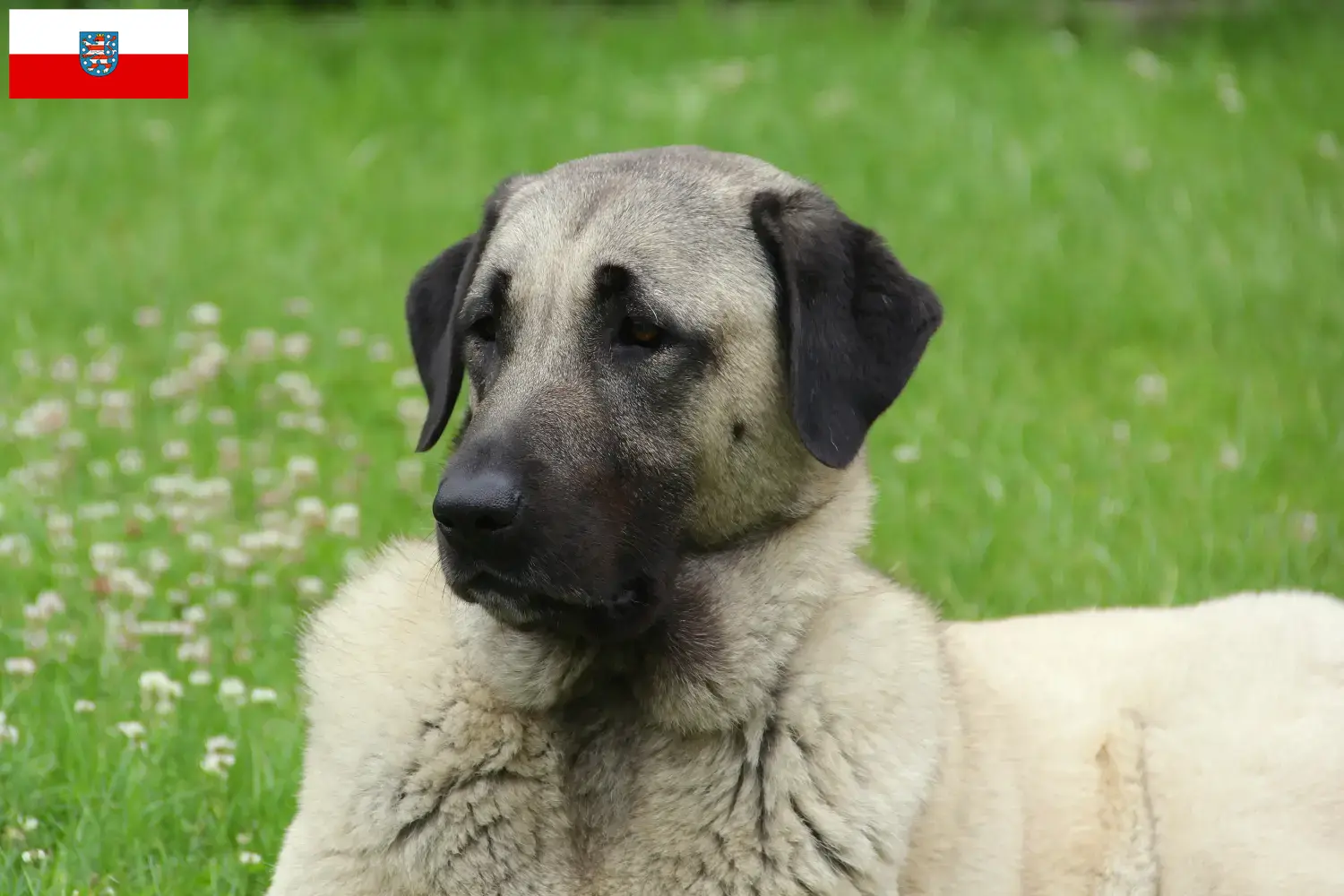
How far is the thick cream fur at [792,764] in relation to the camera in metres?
3.60

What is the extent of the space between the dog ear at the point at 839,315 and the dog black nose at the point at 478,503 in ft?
2.33

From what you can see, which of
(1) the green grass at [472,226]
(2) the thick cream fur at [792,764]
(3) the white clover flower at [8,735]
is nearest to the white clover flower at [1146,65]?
(1) the green grass at [472,226]

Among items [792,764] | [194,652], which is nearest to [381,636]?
[792,764]

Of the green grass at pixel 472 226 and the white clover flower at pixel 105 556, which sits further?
the white clover flower at pixel 105 556

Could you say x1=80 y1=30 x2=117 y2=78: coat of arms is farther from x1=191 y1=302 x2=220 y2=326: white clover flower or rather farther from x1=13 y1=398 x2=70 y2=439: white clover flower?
x1=13 y1=398 x2=70 y2=439: white clover flower

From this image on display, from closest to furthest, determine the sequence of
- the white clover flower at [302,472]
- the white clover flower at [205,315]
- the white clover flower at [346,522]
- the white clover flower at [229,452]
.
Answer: the white clover flower at [346,522] < the white clover flower at [302,472] < the white clover flower at [229,452] < the white clover flower at [205,315]

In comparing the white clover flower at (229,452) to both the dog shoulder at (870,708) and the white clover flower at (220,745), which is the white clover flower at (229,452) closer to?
the white clover flower at (220,745)

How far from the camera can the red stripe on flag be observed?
10.5m

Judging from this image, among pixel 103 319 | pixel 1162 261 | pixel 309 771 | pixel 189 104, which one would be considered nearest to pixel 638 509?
pixel 309 771

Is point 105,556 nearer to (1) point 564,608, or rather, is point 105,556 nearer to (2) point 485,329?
(2) point 485,329

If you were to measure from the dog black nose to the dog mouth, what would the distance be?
12cm

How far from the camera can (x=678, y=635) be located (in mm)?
3785

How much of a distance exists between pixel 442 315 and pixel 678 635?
1154 mm

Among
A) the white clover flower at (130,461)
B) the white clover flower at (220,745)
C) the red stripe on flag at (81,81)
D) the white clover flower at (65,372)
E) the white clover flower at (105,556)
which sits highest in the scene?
the white clover flower at (220,745)
